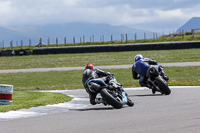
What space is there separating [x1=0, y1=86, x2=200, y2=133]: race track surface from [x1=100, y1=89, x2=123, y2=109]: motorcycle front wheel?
7.5 inches

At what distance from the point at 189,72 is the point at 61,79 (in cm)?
799

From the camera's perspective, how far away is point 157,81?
15.7 metres

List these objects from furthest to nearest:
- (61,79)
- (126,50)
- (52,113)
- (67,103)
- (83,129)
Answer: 1. (126,50)
2. (61,79)
3. (67,103)
4. (52,113)
5. (83,129)

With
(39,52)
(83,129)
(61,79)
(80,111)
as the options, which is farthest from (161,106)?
(39,52)

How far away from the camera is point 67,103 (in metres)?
14.2

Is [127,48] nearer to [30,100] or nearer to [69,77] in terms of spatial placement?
[69,77]

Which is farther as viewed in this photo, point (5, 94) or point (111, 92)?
point (5, 94)

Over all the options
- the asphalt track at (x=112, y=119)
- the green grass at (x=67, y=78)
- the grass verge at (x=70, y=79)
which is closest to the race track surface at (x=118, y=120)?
the asphalt track at (x=112, y=119)

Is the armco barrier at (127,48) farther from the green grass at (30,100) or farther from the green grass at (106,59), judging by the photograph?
the green grass at (30,100)

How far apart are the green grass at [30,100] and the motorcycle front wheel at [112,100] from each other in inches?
95.3

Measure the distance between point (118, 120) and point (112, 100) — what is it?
214 cm

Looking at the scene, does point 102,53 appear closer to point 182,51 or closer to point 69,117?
point 182,51

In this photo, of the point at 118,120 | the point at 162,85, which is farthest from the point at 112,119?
the point at 162,85

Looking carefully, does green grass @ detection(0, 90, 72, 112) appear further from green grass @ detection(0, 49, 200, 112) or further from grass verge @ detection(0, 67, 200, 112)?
grass verge @ detection(0, 67, 200, 112)
